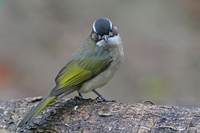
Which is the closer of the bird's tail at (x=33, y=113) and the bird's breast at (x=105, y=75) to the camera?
the bird's tail at (x=33, y=113)

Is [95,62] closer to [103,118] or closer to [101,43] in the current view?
[101,43]

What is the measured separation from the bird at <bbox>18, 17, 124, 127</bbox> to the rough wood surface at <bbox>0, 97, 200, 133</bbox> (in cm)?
41

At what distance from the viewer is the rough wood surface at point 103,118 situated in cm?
391

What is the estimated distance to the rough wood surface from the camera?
3.91 m

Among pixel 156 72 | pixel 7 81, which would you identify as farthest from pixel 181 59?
pixel 7 81

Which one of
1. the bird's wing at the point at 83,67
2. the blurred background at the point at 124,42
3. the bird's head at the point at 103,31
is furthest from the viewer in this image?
the blurred background at the point at 124,42

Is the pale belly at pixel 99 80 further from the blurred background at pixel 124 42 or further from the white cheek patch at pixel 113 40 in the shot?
the blurred background at pixel 124 42

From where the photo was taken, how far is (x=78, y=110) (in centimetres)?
469

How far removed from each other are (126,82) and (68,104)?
5.30 meters

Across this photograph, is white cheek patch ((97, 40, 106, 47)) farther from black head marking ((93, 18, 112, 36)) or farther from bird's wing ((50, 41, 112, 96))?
black head marking ((93, 18, 112, 36))

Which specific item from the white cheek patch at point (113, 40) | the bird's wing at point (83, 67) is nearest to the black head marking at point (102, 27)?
the white cheek patch at point (113, 40)

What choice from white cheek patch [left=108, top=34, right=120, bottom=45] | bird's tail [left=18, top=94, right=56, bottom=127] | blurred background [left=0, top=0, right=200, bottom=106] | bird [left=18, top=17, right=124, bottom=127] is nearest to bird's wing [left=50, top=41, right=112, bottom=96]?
bird [left=18, top=17, right=124, bottom=127]

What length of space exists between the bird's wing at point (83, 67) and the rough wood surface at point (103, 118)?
366 millimetres

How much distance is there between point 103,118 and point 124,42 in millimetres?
7478
